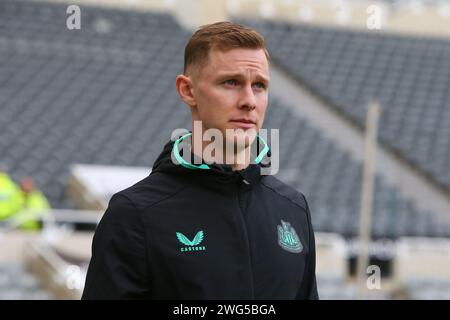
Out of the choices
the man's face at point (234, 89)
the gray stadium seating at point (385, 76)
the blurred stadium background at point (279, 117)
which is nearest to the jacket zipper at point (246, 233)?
the man's face at point (234, 89)

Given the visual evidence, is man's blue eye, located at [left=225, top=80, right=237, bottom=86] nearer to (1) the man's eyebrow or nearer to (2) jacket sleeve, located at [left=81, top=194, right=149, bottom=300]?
(1) the man's eyebrow

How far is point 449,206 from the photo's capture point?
12.8m

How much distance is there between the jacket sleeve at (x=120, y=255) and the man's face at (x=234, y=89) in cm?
22

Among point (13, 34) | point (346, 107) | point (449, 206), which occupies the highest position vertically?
point (13, 34)

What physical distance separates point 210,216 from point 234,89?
23 centimetres

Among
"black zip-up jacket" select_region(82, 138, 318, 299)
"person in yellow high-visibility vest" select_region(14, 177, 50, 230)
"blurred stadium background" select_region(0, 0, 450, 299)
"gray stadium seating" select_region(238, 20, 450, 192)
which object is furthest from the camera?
"gray stadium seating" select_region(238, 20, 450, 192)

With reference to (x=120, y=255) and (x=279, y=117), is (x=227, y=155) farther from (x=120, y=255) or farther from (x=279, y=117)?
(x=279, y=117)

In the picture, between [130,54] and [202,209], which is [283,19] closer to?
[130,54]

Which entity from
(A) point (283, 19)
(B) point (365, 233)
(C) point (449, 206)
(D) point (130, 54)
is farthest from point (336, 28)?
(B) point (365, 233)

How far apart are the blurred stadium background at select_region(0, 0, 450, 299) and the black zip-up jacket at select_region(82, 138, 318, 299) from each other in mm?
6629

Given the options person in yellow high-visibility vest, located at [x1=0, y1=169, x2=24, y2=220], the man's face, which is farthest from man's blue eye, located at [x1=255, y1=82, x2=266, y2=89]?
person in yellow high-visibility vest, located at [x1=0, y1=169, x2=24, y2=220]

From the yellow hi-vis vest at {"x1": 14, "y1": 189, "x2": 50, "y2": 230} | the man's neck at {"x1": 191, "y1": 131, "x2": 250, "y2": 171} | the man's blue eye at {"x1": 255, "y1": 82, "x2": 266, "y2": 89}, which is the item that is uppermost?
the man's blue eye at {"x1": 255, "y1": 82, "x2": 266, "y2": 89}

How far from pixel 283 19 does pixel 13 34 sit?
4183mm

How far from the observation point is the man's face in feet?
6.11
